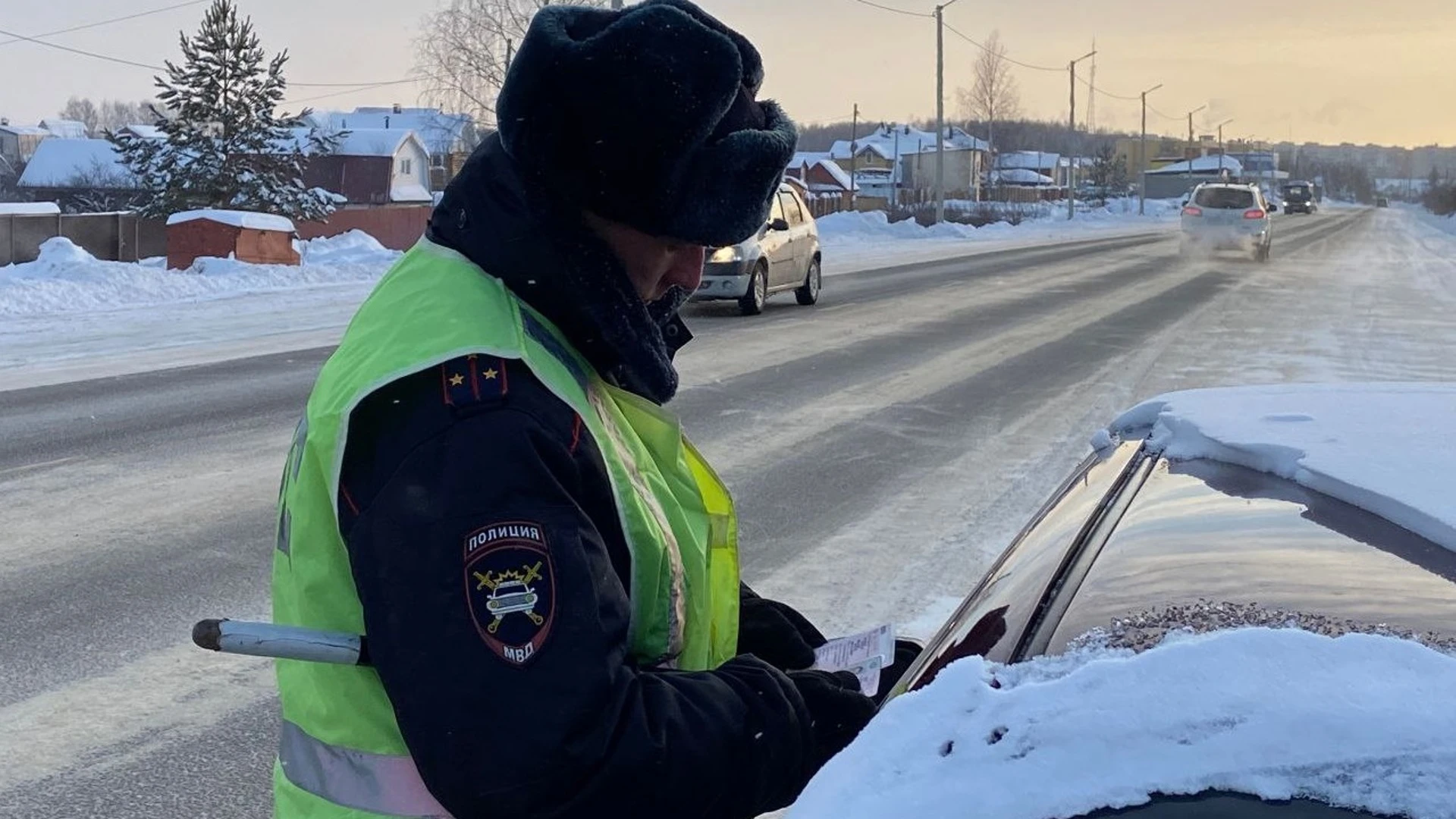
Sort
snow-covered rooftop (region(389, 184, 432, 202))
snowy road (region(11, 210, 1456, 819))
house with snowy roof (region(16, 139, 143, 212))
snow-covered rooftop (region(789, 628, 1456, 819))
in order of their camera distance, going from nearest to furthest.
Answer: snow-covered rooftop (region(789, 628, 1456, 819)), snowy road (region(11, 210, 1456, 819)), house with snowy roof (region(16, 139, 143, 212)), snow-covered rooftop (region(389, 184, 432, 202))

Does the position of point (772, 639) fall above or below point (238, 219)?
below

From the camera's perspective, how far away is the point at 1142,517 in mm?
2035

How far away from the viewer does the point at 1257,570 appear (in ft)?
5.57

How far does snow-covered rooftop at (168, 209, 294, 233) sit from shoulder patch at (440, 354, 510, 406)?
65.4 feet

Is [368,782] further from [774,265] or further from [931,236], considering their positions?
[931,236]

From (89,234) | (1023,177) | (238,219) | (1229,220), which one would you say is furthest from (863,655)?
(1023,177)

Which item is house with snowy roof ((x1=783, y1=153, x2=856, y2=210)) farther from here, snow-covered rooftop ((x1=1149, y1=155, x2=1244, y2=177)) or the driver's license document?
the driver's license document

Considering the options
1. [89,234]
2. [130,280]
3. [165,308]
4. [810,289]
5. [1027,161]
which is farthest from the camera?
[1027,161]

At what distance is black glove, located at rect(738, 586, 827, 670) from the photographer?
2.06m

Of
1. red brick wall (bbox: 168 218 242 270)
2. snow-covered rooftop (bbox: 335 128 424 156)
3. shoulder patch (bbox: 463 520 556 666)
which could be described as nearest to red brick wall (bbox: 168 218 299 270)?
red brick wall (bbox: 168 218 242 270)

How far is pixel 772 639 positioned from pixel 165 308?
15.4 meters

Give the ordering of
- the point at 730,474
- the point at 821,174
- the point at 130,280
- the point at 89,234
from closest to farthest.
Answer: the point at 730,474, the point at 130,280, the point at 89,234, the point at 821,174

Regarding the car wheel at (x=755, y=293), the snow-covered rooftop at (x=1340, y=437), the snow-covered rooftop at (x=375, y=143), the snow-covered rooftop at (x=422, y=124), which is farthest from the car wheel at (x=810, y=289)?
the snow-covered rooftop at (x=375, y=143)

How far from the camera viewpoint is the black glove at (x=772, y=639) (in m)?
2.06
